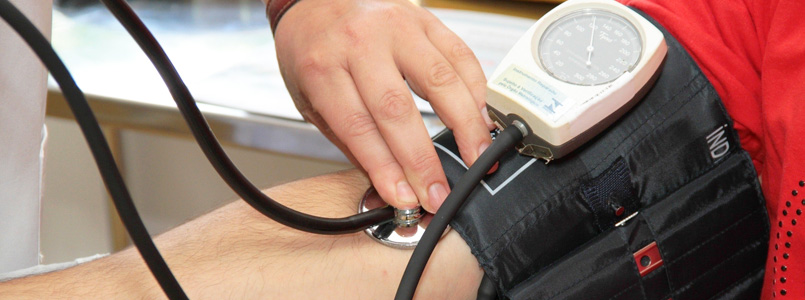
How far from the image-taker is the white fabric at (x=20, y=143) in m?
0.89

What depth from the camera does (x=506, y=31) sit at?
1447 mm

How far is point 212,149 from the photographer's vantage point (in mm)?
561

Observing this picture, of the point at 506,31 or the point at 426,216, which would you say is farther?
the point at 506,31

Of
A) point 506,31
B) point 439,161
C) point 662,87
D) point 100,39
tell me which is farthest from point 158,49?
point 100,39

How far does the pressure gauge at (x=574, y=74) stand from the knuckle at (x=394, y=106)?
81 millimetres

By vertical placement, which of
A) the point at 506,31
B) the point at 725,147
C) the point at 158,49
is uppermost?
the point at 158,49

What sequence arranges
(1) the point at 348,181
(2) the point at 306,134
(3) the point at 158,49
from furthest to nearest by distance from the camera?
(2) the point at 306,134 < (1) the point at 348,181 < (3) the point at 158,49

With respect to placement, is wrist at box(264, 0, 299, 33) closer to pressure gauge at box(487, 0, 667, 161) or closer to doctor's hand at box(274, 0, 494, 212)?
doctor's hand at box(274, 0, 494, 212)

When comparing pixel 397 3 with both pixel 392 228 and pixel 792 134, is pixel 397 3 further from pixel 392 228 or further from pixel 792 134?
pixel 792 134

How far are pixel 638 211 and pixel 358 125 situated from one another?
28cm

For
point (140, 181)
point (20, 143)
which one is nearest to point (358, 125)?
point (20, 143)

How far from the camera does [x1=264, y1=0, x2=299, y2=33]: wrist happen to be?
0.93m

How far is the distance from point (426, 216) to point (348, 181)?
0.10 metres

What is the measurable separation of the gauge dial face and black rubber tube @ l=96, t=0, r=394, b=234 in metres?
0.22
